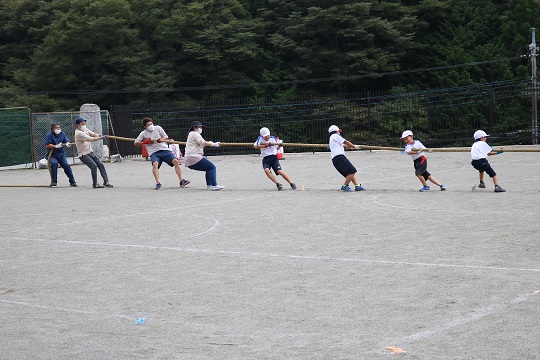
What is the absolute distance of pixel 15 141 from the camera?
112 ft

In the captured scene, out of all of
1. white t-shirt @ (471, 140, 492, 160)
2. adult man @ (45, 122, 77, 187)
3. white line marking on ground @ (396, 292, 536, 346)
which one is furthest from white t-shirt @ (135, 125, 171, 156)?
white line marking on ground @ (396, 292, 536, 346)

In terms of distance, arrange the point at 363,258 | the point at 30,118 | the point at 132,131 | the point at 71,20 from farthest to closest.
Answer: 1. the point at 71,20
2. the point at 132,131
3. the point at 30,118
4. the point at 363,258

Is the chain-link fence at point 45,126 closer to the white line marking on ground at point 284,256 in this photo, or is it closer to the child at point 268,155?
the child at point 268,155

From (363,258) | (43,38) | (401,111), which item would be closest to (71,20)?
(43,38)

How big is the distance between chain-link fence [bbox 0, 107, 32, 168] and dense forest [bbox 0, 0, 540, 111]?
46.2 ft

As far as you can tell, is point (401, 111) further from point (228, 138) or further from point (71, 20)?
point (71, 20)

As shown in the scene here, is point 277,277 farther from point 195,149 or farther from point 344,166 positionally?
point 195,149

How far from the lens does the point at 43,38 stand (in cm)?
5331

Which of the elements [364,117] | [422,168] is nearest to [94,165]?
[422,168]

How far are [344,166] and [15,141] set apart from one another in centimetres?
1939

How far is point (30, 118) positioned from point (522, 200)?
2372cm

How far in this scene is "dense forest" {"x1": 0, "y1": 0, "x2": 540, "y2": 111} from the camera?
48188mm

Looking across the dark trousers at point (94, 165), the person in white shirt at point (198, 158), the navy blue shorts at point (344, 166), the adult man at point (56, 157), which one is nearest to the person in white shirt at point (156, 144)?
the person in white shirt at point (198, 158)

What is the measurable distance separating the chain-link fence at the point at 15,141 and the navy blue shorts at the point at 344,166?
61.7ft
